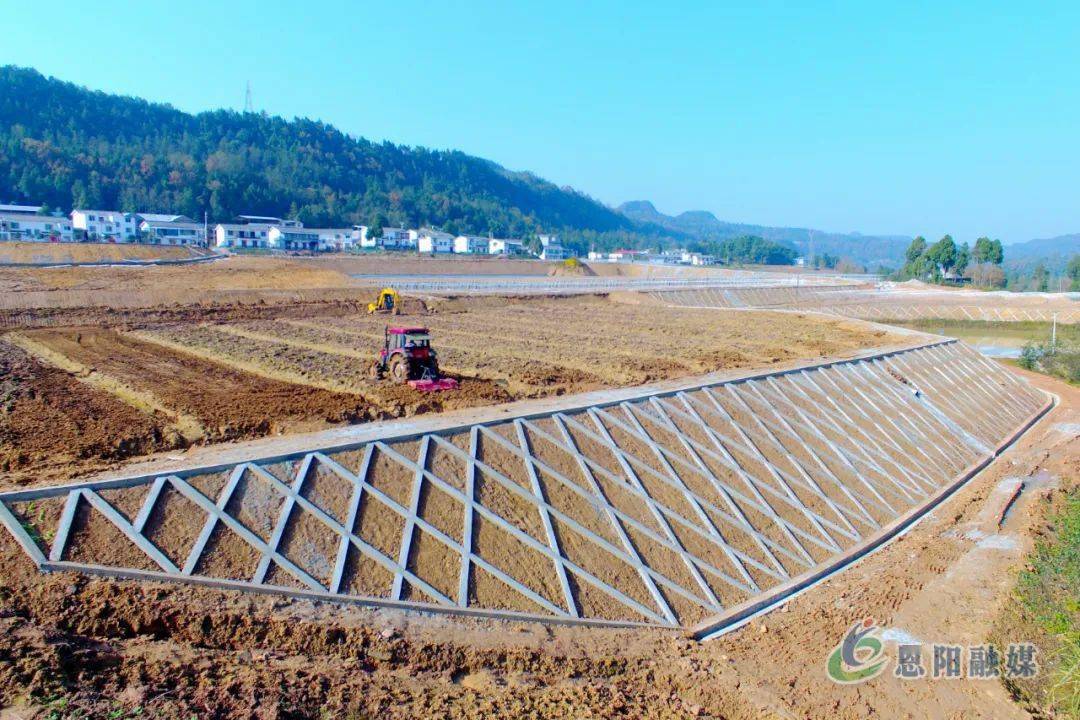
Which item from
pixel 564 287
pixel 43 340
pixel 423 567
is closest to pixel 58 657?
pixel 423 567

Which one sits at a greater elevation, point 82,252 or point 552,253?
point 552,253

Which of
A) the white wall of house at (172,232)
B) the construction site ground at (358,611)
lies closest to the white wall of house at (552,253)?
the white wall of house at (172,232)

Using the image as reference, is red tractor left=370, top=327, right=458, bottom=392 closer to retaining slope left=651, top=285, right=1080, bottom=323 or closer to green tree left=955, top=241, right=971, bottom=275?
retaining slope left=651, top=285, right=1080, bottom=323

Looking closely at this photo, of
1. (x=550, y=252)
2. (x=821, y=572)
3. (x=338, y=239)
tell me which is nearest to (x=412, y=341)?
(x=821, y=572)

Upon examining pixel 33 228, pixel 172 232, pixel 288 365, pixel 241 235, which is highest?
pixel 241 235

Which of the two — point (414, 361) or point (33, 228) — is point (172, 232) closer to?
point (33, 228)

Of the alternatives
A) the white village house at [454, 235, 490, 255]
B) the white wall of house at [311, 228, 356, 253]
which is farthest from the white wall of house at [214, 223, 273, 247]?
the white village house at [454, 235, 490, 255]
